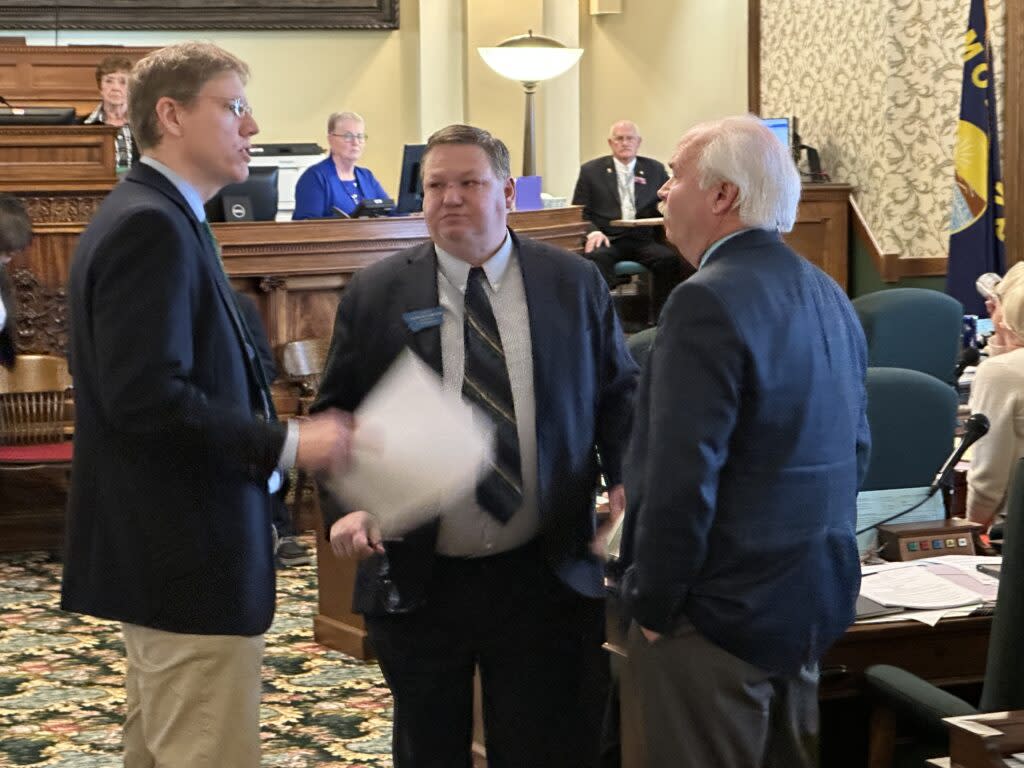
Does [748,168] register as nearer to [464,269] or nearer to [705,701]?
[464,269]

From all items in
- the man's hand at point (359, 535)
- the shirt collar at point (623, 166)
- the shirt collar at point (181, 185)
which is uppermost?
the shirt collar at point (623, 166)

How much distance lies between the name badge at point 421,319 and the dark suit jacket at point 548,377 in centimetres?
1

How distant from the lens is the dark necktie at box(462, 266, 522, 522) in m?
A: 2.52

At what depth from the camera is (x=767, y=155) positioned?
226 centimetres

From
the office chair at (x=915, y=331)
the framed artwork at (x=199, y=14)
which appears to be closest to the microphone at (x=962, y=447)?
the office chair at (x=915, y=331)

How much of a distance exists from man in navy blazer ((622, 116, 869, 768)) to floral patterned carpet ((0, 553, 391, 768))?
1975 mm

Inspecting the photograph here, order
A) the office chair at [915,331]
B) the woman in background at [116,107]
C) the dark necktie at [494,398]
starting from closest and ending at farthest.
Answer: the dark necktie at [494,398] → the office chair at [915,331] → the woman in background at [116,107]

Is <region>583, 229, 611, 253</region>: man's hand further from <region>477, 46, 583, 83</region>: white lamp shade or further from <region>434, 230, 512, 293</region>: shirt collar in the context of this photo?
<region>434, 230, 512, 293</region>: shirt collar

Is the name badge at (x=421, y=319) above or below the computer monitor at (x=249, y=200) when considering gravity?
below

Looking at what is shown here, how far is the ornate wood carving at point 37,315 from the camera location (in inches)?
271

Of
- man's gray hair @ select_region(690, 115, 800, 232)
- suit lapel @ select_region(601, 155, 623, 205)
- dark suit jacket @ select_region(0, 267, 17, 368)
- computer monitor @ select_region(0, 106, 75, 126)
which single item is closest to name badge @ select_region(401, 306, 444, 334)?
man's gray hair @ select_region(690, 115, 800, 232)

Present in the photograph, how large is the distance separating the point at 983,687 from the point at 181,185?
1585 mm

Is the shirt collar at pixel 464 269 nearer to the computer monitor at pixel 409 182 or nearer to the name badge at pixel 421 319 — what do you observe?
the name badge at pixel 421 319

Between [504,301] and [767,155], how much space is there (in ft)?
1.86
